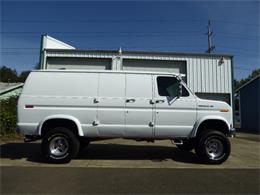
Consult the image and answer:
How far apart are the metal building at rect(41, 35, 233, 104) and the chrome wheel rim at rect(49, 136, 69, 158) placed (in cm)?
883

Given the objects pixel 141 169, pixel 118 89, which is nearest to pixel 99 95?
pixel 118 89

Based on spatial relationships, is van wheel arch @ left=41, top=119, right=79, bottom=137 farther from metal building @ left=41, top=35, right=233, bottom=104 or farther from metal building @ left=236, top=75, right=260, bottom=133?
metal building @ left=236, top=75, right=260, bottom=133

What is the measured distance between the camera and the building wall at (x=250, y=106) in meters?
27.7

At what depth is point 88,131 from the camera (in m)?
8.59

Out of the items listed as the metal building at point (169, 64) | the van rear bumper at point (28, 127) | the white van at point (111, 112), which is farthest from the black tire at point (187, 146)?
the metal building at point (169, 64)

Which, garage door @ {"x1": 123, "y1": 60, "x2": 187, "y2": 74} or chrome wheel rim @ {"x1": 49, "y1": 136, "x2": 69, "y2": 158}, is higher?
garage door @ {"x1": 123, "y1": 60, "x2": 187, "y2": 74}

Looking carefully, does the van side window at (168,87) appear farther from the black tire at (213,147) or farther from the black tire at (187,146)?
Answer: the black tire at (187,146)

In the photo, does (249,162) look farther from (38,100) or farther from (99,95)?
(38,100)

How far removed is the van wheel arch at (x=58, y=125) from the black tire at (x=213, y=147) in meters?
3.38

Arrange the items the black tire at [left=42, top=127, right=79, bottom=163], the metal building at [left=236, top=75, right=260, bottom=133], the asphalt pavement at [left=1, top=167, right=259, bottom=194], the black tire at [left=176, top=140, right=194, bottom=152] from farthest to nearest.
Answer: the metal building at [left=236, top=75, right=260, bottom=133]
the black tire at [left=176, top=140, right=194, bottom=152]
the black tire at [left=42, top=127, right=79, bottom=163]
the asphalt pavement at [left=1, top=167, right=259, bottom=194]

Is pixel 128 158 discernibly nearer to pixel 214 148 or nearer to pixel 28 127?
pixel 214 148

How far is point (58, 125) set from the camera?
8.70 m

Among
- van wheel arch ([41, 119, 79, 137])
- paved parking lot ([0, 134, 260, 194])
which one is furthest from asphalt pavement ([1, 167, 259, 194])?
van wheel arch ([41, 119, 79, 137])

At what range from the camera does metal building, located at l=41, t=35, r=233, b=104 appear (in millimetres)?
16859
